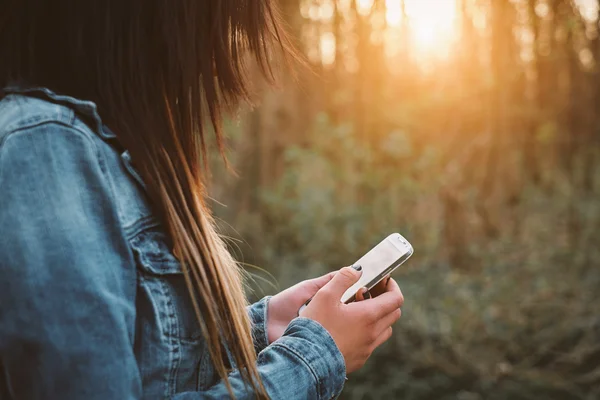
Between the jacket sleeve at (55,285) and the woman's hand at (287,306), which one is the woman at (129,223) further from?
the woman's hand at (287,306)

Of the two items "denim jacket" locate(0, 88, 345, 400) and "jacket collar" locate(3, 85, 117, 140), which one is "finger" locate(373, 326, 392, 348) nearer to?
"denim jacket" locate(0, 88, 345, 400)

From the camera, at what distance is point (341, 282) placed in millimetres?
1192

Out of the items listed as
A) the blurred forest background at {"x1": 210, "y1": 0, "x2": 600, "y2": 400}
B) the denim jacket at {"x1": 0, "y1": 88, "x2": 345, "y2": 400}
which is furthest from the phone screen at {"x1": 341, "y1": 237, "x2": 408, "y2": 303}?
the blurred forest background at {"x1": 210, "y1": 0, "x2": 600, "y2": 400}

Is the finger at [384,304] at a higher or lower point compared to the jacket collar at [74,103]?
lower

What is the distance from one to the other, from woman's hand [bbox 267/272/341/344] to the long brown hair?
15.0 inches

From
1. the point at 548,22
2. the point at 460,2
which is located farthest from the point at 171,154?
the point at 548,22

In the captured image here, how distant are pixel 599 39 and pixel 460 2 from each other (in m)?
2.76

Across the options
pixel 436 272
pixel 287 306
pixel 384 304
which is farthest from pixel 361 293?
pixel 436 272

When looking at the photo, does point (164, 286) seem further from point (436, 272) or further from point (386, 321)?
point (436, 272)

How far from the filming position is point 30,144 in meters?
0.87

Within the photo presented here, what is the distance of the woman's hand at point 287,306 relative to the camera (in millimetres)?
1529

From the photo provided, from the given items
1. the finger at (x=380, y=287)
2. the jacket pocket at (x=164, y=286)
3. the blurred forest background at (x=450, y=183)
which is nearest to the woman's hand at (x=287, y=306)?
the finger at (x=380, y=287)

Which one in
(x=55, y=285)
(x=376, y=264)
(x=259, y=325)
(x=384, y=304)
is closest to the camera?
(x=55, y=285)

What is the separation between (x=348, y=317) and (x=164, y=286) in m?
0.37
